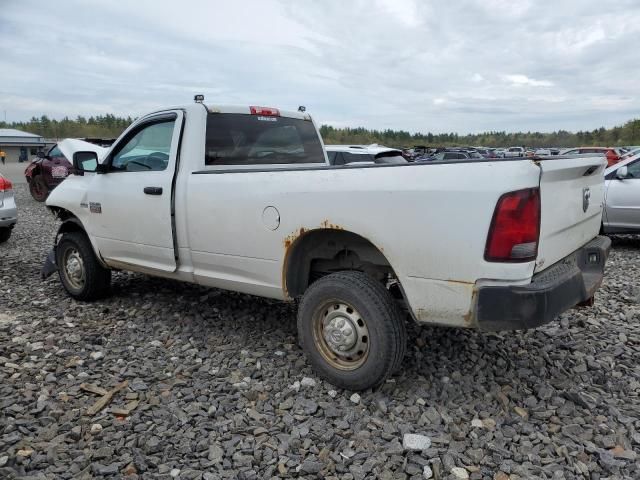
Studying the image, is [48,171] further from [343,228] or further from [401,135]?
[401,135]

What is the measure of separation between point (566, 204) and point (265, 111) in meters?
2.79

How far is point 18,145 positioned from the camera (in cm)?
6525

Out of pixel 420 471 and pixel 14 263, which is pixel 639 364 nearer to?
pixel 420 471

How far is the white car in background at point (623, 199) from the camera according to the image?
8.12 meters

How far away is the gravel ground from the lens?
9.00ft

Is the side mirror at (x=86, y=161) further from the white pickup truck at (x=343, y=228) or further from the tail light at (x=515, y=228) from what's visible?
the tail light at (x=515, y=228)

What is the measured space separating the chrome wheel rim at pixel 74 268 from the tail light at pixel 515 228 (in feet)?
13.8

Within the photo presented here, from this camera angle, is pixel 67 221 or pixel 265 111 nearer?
pixel 265 111

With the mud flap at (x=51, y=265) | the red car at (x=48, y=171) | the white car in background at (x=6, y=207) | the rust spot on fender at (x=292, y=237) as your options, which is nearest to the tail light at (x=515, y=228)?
the rust spot on fender at (x=292, y=237)

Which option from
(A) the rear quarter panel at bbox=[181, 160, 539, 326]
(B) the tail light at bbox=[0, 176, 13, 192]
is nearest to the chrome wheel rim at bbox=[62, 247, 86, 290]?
(A) the rear quarter panel at bbox=[181, 160, 539, 326]

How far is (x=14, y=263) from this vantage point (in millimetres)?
7250

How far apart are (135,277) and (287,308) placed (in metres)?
2.33

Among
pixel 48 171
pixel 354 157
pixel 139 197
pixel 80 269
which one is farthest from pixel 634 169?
pixel 48 171

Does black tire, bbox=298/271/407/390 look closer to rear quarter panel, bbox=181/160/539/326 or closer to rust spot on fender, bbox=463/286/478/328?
rear quarter panel, bbox=181/160/539/326
